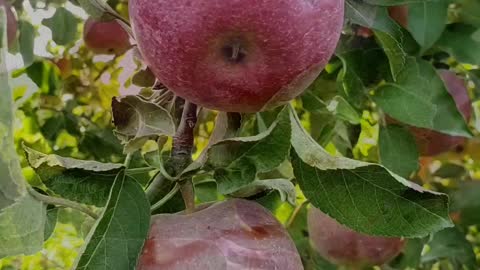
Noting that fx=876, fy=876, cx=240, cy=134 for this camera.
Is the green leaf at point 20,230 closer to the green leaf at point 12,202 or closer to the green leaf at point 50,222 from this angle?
the green leaf at point 12,202

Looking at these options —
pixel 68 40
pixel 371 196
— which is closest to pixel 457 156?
pixel 68 40

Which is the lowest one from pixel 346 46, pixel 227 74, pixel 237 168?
pixel 346 46

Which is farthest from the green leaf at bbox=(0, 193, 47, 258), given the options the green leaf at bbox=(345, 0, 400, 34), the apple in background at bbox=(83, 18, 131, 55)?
the apple in background at bbox=(83, 18, 131, 55)

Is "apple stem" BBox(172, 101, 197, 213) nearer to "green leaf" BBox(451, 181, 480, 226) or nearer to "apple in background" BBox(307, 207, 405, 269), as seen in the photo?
"apple in background" BBox(307, 207, 405, 269)

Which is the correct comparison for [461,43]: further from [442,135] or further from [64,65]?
[64,65]

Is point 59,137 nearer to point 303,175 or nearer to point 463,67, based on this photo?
point 463,67

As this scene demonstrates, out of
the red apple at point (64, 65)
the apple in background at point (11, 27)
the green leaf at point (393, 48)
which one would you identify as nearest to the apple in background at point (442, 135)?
the green leaf at point (393, 48)

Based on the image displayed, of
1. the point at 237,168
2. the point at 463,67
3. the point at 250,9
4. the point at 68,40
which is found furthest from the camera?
the point at 68,40
